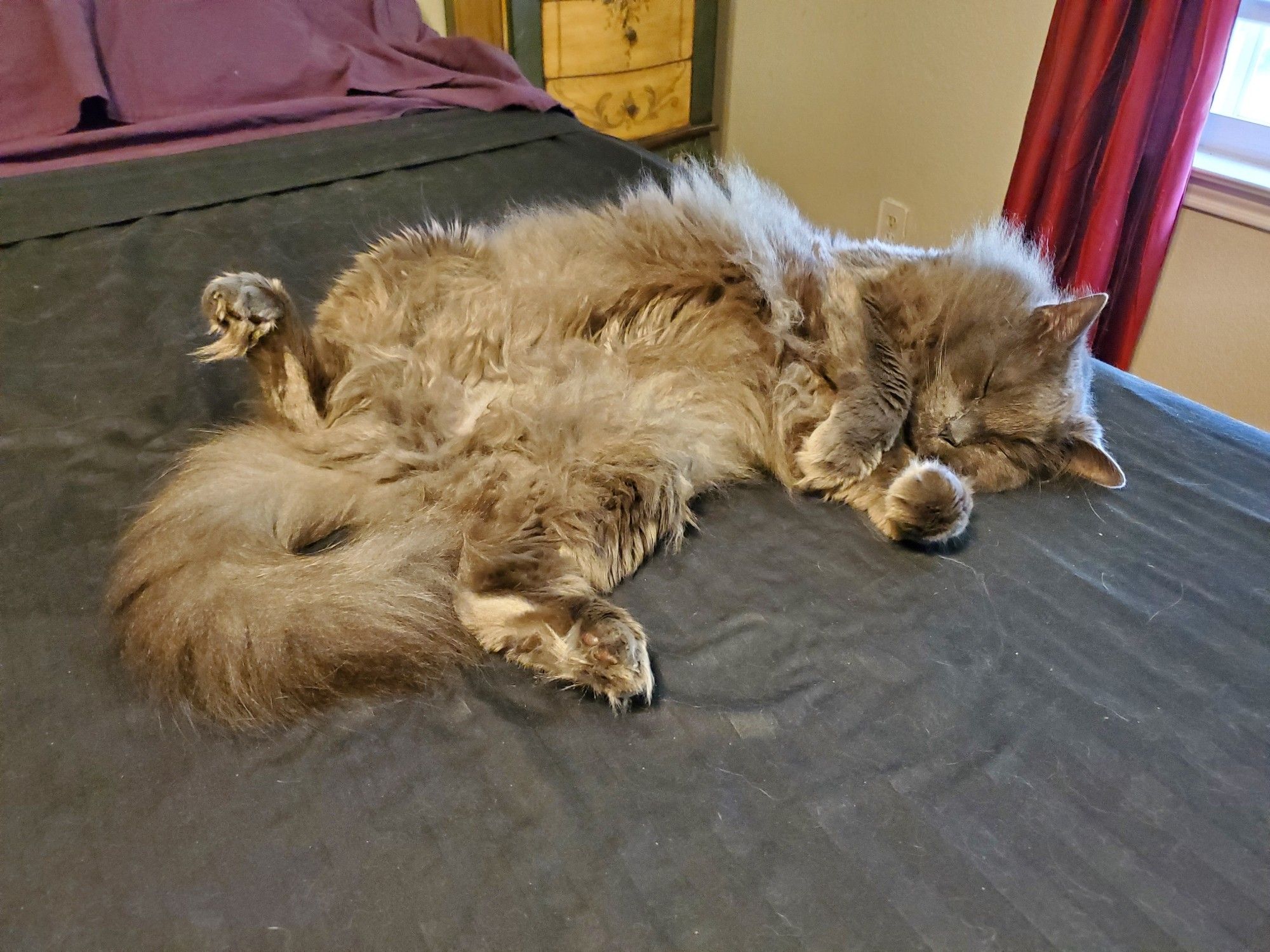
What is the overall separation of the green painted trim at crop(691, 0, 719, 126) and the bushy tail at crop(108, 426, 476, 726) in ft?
9.60

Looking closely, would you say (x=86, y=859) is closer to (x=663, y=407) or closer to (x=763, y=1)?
(x=663, y=407)

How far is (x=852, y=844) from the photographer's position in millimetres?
877

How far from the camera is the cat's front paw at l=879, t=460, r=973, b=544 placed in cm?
125

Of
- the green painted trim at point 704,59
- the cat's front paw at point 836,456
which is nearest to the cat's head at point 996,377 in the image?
the cat's front paw at point 836,456

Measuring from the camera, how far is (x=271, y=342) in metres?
1.35

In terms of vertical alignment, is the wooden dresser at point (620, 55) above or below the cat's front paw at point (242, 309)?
above

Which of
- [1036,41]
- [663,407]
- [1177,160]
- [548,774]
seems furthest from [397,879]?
[1036,41]

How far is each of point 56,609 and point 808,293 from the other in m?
1.27

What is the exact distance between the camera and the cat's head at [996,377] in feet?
4.73

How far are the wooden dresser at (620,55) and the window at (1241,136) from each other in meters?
1.93

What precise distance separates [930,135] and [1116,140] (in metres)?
0.90

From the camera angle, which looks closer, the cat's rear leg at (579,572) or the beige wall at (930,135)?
the cat's rear leg at (579,572)

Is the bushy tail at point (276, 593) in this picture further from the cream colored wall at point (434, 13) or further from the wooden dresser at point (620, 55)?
the cream colored wall at point (434, 13)

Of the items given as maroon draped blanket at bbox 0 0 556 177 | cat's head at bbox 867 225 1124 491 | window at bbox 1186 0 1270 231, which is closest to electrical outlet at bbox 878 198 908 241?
window at bbox 1186 0 1270 231
